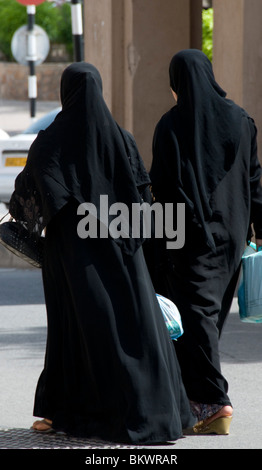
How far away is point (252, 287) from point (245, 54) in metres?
4.10

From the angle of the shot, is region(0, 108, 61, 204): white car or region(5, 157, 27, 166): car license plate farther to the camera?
region(5, 157, 27, 166): car license plate

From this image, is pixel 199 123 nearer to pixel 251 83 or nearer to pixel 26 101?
pixel 251 83

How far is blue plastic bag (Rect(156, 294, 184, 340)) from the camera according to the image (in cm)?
502

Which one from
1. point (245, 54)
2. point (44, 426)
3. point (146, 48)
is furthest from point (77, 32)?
point (44, 426)

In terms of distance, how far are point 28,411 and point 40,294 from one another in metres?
4.12

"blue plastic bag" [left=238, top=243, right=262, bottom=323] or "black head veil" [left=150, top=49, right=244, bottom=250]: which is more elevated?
"black head veil" [left=150, top=49, right=244, bottom=250]

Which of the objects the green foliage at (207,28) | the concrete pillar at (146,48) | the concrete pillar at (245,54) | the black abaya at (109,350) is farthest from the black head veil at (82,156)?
the green foliage at (207,28)

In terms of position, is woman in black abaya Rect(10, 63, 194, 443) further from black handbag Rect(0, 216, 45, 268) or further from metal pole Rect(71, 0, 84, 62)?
metal pole Rect(71, 0, 84, 62)

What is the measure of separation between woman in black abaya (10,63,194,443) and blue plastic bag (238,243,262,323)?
1.88ft

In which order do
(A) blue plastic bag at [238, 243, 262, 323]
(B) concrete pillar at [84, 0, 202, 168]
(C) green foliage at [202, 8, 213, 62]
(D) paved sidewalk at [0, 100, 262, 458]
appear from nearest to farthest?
1. (D) paved sidewalk at [0, 100, 262, 458]
2. (A) blue plastic bag at [238, 243, 262, 323]
3. (B) concrete pillar at [84, 0, 202, 168]
4. (C) green foliage at [202, 8, 213, 62]

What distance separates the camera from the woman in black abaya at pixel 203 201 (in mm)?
5188

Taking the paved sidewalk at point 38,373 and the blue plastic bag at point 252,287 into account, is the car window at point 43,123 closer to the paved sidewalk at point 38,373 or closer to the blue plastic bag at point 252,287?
the paved sidewalk at point 38,373

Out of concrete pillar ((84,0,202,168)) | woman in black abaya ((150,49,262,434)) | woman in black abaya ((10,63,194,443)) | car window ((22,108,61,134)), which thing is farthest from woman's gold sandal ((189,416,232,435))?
car window ((22,108,61,134))

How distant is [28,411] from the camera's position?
573 centimetres
